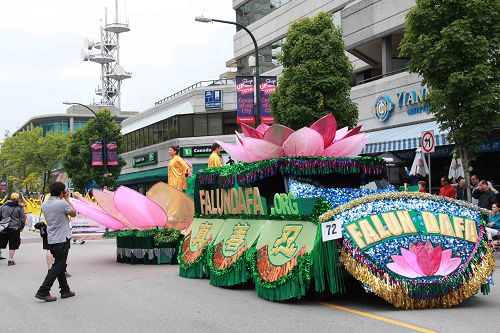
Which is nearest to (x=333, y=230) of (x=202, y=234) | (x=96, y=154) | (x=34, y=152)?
(x=202, y=234)

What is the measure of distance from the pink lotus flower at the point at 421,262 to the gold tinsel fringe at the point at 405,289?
8.2 inches

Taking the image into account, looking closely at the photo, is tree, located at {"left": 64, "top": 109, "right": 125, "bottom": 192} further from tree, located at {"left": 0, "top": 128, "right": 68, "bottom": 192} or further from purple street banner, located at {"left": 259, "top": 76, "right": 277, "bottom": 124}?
purple street banner, located at {"left": 259, "top": 76, "right": 277, "bottom": 124}

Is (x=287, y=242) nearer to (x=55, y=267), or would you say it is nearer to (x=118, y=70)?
(x=55, y=267)

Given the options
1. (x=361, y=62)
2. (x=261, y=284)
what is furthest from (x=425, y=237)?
(x=361, y=62)

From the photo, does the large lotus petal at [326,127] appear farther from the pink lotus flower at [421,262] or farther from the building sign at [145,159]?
the building sign at [145,159]

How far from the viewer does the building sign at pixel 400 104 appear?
2426 centimetres

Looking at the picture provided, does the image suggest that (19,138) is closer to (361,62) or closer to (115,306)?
(361,62)

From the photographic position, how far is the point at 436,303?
7.57 metres

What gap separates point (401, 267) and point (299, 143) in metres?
2.53

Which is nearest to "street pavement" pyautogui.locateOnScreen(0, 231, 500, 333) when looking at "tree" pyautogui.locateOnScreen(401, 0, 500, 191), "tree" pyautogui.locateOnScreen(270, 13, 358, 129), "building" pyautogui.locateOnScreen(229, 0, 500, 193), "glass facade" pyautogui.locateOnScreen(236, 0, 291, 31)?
"tree" pyautogui.locateOnScreen(401, 0, 500, 191)

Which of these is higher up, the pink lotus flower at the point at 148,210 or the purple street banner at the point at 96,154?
the purple street banner at the point at 96,154

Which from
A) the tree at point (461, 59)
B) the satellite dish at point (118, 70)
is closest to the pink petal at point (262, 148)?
the tree at point (461, 59)

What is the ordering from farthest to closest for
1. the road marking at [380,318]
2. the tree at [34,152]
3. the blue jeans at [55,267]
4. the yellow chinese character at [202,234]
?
1. the tree at [34,152]
2. the yellow chinese character at [202,234]
3. the blue jeans at [55,267]
4. the road marking at [380,318]

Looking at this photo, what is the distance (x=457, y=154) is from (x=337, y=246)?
32.3 feet
